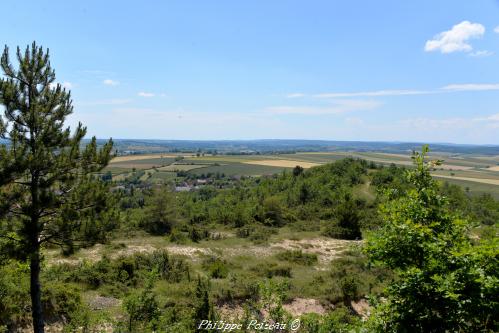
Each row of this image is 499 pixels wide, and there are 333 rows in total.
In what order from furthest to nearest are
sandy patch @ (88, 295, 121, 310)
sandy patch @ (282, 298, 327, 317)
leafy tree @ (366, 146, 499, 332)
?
sandy patch @ (282, 298, 327, 317), sandy patch @ (88, 295, 121, 310), leafy tree @ (366, 146, 499, 332)

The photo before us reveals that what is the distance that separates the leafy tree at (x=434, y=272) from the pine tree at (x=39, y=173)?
932cm

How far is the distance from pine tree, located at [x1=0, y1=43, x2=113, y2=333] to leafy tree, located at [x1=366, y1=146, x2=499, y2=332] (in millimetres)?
9316

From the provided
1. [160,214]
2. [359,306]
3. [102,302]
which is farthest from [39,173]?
[160,214]

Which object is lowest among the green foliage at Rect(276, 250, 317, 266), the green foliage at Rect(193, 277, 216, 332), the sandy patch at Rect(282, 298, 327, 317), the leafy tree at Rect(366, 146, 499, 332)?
the green foliage at Rect(276, 250, 317, 266)

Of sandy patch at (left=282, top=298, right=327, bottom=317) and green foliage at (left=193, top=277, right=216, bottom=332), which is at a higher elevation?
green foliage at (left=193, top=277, right=216, bottom=332)

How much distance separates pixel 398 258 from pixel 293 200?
1750 inches

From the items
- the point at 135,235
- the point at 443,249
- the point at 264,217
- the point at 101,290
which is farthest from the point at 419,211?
the point at 264,217

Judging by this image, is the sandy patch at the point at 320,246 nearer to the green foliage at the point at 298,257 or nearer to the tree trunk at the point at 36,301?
the green foliage at the point at 298,257

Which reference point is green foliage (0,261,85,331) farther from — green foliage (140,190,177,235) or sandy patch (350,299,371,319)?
green foliage (140,190,177,235)

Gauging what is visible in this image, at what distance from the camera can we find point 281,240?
31703 mm

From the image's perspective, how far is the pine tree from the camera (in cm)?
1038

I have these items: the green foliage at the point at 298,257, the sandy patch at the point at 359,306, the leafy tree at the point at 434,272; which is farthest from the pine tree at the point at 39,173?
the green foliage at the point at 298,257

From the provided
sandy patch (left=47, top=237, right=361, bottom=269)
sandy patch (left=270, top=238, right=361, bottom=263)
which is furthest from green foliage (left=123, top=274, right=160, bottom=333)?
sandy patch (left=270, top=238, right=361, bottom=263)

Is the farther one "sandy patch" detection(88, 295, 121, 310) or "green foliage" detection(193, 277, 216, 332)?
"sandy patch" detection(88, 295, 121, 310)
